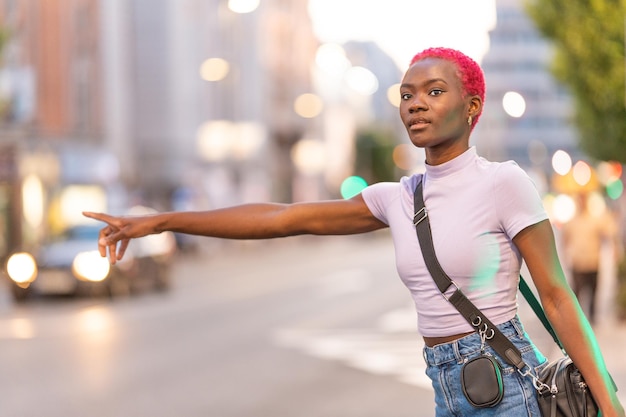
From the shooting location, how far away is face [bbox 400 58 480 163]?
3.69m

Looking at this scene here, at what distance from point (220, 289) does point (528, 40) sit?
407 ft

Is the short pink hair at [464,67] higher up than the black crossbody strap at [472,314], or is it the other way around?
the short pink hair at [464,67]

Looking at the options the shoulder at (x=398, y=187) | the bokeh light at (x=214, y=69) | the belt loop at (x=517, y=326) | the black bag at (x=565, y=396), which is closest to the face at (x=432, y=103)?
the shoulder at (x=398, y=187)

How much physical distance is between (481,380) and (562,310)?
0.28m

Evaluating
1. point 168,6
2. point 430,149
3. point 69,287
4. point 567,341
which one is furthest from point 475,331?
point 168,6

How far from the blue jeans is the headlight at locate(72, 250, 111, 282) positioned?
22481mm

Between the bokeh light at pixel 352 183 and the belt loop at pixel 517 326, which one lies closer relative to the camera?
the belt loop at pixel 517 326

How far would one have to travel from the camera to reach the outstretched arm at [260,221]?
405 cm

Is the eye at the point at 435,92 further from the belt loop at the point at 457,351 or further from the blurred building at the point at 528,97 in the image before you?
the blurred building at the point at 528,97

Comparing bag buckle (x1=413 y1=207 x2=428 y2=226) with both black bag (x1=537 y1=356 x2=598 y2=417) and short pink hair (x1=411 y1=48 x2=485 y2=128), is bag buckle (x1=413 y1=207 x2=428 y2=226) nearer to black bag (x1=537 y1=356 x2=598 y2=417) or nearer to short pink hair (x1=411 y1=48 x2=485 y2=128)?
short pink hair (x1=411 y1=48 x2=485 y2=128)

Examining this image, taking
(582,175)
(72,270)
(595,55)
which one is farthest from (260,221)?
(582,175)

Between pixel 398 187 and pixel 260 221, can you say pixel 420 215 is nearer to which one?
pixel 398 187

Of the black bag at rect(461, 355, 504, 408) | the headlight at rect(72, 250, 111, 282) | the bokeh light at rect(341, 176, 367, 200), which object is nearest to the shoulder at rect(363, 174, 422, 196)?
the black bag at rect(461, 355, 504, 408)

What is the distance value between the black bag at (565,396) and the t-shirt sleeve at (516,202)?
1.30 feet
